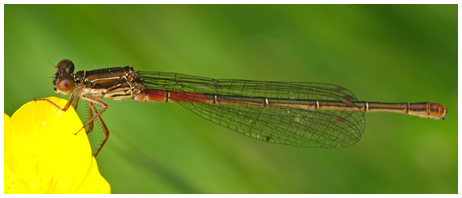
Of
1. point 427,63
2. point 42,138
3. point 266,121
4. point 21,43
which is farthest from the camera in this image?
point 266,121

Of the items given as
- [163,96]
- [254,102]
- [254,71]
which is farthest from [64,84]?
[254,102]

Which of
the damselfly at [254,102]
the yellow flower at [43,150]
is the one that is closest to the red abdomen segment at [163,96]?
the damselfly at [254,102]

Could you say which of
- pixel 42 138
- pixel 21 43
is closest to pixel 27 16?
pixel 21 43

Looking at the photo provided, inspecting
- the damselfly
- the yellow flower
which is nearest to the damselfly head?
the damselfly

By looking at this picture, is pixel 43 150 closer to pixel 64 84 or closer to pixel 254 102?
pixel 64 84
